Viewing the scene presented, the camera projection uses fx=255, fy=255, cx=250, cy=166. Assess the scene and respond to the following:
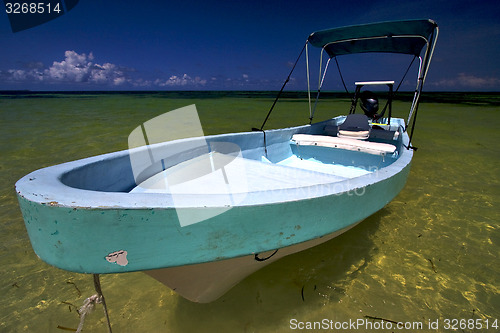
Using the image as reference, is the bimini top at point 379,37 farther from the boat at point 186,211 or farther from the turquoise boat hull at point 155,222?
the turquoise boat hull at point 155,222

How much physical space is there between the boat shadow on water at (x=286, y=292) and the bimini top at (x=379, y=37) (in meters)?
3.00

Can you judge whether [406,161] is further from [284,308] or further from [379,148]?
[284,308]

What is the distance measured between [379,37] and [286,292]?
4.26 m

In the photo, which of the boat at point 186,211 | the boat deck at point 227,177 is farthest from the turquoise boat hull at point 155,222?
the boat deck at point 227,177

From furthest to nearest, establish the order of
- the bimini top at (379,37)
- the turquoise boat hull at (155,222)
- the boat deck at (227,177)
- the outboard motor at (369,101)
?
1. the outboard motor at (369,101)
2. the bimini top at (379,37)
3. the boat deck at (227,177)
4. the turquoise boat hull at (155,222)

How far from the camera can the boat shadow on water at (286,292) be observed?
6.43ft

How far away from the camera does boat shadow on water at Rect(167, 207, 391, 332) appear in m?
1.96

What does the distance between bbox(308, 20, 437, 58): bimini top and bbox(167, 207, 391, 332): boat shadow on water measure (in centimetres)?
300

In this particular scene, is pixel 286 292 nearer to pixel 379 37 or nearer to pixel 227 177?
pixel 227 177

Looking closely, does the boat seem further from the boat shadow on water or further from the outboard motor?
the outboard motor

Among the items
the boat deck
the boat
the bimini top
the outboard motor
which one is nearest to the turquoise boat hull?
the boat

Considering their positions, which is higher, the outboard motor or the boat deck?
the outboard motor

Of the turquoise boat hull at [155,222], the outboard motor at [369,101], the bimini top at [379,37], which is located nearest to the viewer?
the turquoise boat hull at [155,222]

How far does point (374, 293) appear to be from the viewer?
2215mm
